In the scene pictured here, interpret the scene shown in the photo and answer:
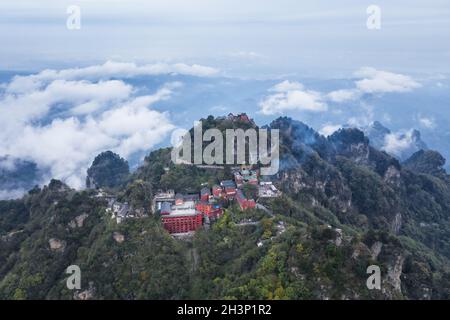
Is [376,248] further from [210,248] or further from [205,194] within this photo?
[205,194]

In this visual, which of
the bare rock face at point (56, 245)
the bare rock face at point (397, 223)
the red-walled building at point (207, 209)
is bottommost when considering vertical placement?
the bare rock face at point (397, 223)

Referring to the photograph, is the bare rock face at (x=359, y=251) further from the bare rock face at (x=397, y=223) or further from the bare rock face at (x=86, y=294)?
the bare rock face at (x=397, y=223)

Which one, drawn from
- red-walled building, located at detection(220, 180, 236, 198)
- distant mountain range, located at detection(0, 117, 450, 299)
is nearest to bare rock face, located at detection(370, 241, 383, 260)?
distant mountain range, located at detection(0, 117, 450, 299)

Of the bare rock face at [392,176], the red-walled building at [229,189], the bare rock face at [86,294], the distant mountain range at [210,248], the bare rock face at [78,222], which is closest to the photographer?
the distant mountain range at [210,248]

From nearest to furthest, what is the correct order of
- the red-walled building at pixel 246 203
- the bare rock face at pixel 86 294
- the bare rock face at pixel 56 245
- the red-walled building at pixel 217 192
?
the bare rock face at pixel 86 294
the bare rock face at pixel 56 245
the red-walled building at pixel 246 203
the red-walled building at pixel 217 192

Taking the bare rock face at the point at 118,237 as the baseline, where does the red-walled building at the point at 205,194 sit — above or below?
above

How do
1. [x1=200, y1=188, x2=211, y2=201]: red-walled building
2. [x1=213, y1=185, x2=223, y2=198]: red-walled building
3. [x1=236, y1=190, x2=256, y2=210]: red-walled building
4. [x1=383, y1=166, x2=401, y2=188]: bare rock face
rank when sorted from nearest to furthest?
[x1=236, y1=190, x2=256, y2=210]: red-walled building → [x1=200, y1=188, x2=211, y2=201]: red-walled building → [x1=213, y1=185, x2=223, y2=198]: red-walled building → [x1=383, y1=166, x2=401, y2=188]: bare rock face

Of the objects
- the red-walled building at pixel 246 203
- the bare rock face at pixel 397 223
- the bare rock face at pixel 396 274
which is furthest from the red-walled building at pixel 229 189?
the bare rock face at pixel 397 223

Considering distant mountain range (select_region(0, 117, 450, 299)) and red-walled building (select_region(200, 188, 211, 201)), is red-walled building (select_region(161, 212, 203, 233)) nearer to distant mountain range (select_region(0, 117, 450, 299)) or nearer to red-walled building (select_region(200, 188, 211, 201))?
distant mountain range (select_region(0, 117, 450, 299))
